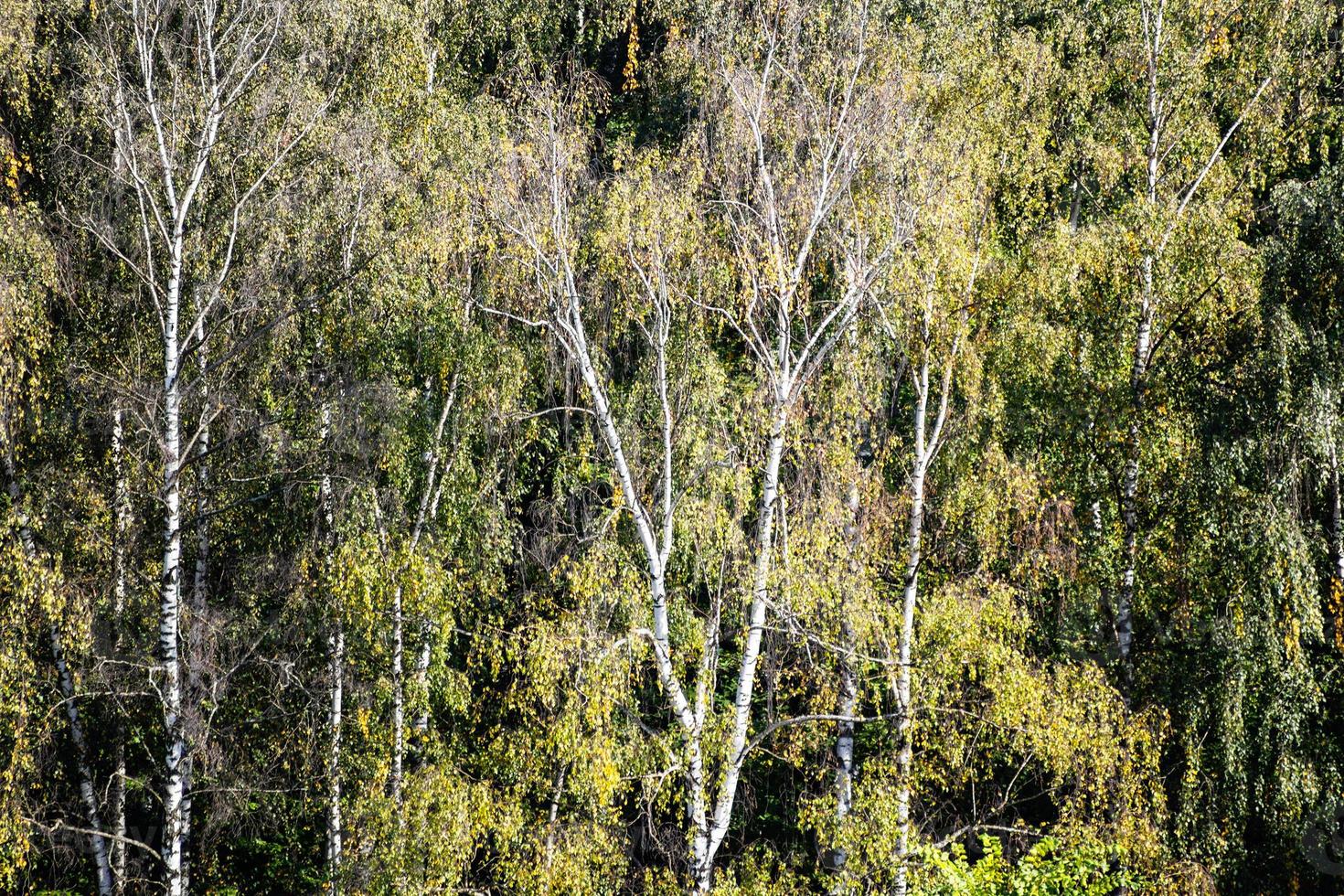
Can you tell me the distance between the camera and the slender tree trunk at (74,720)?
1343 centimetres

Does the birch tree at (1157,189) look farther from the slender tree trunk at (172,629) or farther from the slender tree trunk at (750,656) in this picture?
the slender tree trunk at (172,629)

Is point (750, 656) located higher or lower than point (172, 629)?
higher

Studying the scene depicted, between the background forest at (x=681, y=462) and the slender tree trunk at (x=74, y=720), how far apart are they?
95 millimetres

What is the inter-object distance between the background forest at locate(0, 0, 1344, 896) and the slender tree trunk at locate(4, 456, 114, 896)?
0.31 ft

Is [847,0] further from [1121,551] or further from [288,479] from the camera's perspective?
[288,479]

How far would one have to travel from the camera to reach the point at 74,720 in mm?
14852

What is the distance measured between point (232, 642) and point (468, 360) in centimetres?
506

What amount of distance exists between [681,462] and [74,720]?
8.76m

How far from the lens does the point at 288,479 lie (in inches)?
589

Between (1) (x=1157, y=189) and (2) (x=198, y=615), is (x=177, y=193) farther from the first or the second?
(1) (x=1157, y=189)

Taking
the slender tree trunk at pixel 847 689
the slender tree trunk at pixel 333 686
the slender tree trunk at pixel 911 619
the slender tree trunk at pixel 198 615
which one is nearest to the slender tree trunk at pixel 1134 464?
the slender tree trunk at pixel 911 619

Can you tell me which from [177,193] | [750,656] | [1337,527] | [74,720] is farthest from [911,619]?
[177,193]

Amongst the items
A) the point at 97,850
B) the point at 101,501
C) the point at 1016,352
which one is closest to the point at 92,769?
the point at 97,850

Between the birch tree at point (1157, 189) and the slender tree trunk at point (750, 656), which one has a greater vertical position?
the birch tree at point (1157, 189)
